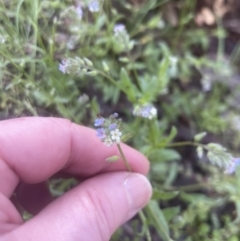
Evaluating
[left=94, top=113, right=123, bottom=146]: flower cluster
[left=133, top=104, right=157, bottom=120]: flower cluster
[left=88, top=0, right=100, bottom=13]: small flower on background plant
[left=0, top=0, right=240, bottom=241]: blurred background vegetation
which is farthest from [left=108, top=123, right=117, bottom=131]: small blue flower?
[left=88, top=0, right=100, bottom=13]: small flower on background plant

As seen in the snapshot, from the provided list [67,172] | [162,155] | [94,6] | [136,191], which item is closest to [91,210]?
[136,191]

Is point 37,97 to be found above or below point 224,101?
above

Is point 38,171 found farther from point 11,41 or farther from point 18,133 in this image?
point 11,41

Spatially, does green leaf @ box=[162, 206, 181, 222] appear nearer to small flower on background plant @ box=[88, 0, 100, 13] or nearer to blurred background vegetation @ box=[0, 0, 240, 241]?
blurred background vegetation @ box=[0, 0, 240, 241]

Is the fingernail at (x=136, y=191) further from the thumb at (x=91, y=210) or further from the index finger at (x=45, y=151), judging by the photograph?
the index finger at (x=45, y=151)

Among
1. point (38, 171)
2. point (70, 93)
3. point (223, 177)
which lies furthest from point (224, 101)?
point (38, 171)

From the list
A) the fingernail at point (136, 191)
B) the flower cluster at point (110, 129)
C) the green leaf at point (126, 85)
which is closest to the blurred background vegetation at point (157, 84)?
the green leaf at point (126, 85)

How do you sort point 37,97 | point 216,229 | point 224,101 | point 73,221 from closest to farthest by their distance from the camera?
point 73,221
point 37,97
point 216,229
point 224,101
